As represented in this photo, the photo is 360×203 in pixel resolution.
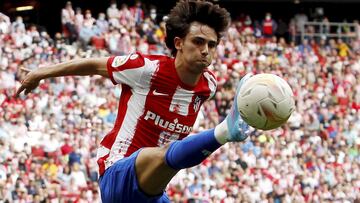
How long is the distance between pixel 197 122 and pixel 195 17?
1286 centimetres

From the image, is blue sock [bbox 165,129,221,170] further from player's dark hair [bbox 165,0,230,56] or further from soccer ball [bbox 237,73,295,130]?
player's dark hair [bbox 165,0,230,56]

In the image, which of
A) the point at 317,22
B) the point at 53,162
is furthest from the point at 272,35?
the point at 53,162

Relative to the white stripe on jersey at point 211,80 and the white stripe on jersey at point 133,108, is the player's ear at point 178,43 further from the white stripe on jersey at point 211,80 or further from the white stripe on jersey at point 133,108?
the white stripe on jersey at point 211,80

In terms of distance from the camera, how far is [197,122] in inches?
816

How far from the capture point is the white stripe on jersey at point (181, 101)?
8086 mm

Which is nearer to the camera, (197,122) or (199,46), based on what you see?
(199,46)

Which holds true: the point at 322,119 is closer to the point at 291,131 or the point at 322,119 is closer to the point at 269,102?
the point at 291,131

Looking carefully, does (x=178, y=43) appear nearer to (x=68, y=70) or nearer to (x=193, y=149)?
(x=68, y=70)

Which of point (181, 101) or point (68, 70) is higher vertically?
point (68, 70)

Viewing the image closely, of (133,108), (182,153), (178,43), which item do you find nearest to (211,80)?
(178,43)

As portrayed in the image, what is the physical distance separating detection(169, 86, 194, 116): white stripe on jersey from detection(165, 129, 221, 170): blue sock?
0.88m

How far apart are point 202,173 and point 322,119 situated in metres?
5.29

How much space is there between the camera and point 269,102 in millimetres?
6762

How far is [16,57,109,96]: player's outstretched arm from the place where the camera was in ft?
26.2
